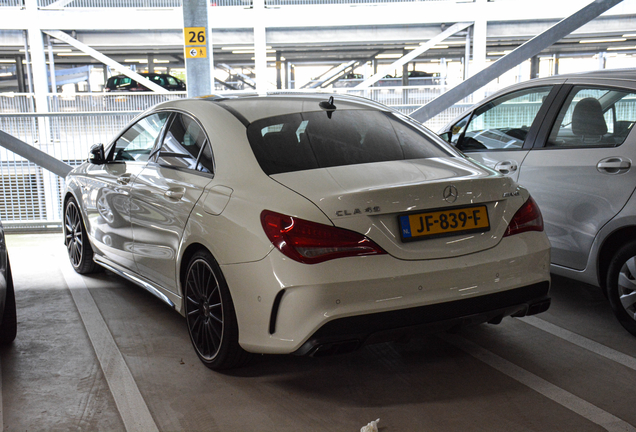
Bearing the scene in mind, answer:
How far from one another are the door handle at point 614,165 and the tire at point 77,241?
405cm

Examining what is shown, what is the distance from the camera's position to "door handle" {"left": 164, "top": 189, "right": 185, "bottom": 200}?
339cm

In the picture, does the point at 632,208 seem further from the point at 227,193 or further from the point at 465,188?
the point at 227,193

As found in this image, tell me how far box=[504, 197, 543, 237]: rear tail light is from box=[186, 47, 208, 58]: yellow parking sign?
5469 millimetres

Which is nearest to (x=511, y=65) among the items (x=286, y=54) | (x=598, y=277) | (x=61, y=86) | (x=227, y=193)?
(x=598, y=277)

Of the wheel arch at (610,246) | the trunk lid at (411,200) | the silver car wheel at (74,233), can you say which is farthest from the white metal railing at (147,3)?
the trunk lid at (411,200)

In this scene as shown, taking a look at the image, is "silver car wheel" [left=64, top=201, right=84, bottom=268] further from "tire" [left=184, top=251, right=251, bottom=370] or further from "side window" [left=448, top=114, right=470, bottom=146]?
"side window" [left=448, top=114, right=470, bottom=146]

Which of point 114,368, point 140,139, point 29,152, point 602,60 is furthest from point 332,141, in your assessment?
point 602,60

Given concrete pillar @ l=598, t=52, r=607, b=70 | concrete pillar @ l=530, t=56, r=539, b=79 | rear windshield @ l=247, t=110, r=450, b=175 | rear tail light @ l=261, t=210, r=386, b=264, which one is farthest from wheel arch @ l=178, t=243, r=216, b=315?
concrete pillar @ l=598, t=52, r=607, b=70

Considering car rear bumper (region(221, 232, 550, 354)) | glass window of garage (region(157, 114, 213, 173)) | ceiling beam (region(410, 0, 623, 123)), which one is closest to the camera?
car rear bumper (region(221, 232, 550, 354))

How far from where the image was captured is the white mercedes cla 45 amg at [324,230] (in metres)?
2.62

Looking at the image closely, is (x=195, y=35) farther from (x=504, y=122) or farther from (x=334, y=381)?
(x=334, y=381)

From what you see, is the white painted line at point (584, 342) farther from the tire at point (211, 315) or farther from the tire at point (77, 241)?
the tire at point (77, 241)

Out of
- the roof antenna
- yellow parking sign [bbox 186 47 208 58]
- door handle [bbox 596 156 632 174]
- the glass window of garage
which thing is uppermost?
yellow parking sign [bbox 186 47 208 58]

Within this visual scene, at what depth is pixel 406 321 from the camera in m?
→ 2.70
